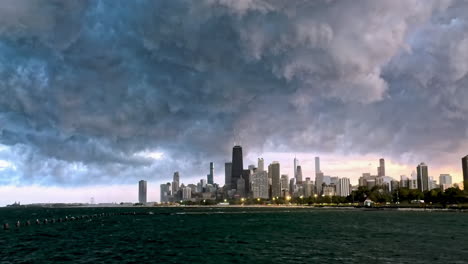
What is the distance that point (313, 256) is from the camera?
64.2 m

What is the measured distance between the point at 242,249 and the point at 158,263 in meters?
19.2

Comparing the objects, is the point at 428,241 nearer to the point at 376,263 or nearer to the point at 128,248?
the point at 376,263

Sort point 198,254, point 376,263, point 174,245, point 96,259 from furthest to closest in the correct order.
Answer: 1. point 174,245
2. point 198,254
3. point 96,259
4. point 376,263

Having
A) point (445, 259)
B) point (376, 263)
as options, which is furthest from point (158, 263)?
point (445, 259)

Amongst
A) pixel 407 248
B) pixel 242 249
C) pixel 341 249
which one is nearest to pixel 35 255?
pixel 242 249

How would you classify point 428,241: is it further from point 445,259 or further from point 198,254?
point 198,254

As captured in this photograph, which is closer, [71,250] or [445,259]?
[445,259]

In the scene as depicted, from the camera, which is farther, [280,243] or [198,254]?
[280,243]

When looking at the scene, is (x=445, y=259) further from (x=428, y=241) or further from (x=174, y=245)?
(x=174, y=245)

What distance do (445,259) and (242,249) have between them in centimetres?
3199

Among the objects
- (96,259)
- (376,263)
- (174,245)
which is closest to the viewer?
(376,263)

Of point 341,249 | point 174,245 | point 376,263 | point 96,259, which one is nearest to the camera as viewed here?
point 376,263

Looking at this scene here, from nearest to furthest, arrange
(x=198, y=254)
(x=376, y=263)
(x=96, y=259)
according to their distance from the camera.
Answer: (x=376, y=263), (x=96, y=259), (x=198, y=254)

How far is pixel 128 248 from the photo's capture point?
248 ft
